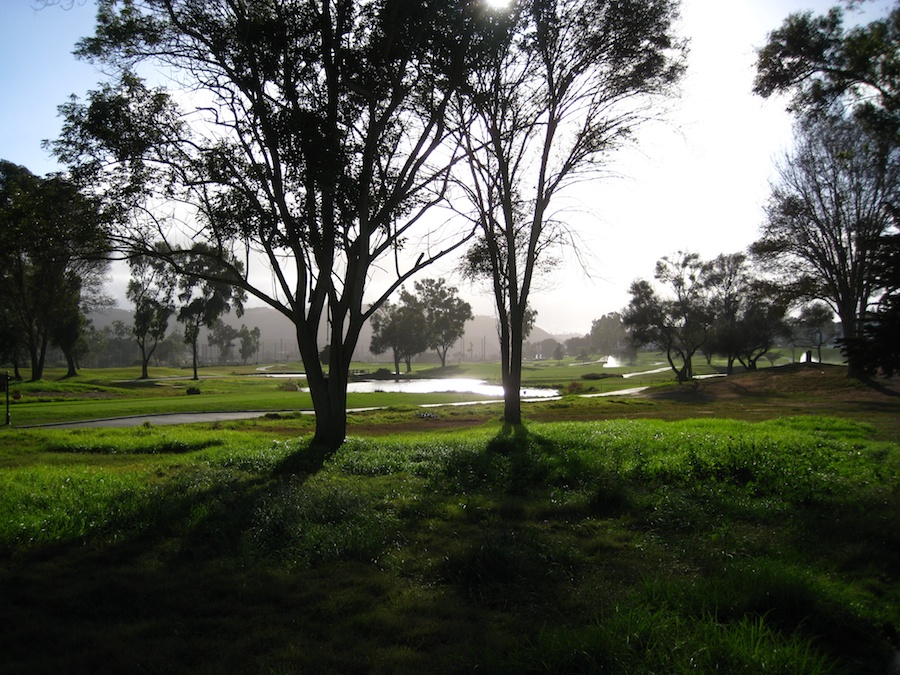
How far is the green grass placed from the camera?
3.44 m

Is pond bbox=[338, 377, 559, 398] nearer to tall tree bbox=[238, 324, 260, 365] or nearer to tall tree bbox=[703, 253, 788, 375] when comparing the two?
tall tree bbox=[703, 253, 788, 375]

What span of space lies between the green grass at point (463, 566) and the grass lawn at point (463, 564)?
0.08ft

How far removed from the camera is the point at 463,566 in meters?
4.99

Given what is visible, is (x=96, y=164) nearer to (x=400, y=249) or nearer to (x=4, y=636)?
(x=400, y=249)

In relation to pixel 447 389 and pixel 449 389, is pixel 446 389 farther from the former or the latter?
pixel 449 389

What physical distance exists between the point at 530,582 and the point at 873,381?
41.6 metres

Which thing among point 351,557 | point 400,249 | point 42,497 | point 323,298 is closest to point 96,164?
point 323,298

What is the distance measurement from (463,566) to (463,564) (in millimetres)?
32

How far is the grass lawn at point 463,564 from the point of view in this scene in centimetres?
345

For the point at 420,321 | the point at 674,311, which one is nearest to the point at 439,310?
the point at 420,321

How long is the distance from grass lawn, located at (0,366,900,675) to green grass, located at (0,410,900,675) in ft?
0.08

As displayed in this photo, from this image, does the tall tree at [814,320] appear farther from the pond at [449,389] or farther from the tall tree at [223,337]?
the tall tree at [223,337]

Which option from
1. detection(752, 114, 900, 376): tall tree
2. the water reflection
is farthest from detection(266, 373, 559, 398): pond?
detection(752, 114, 900, 376): tall tree

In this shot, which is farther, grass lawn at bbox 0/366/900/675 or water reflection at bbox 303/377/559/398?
water reflection at bbox 303/377/559/398
